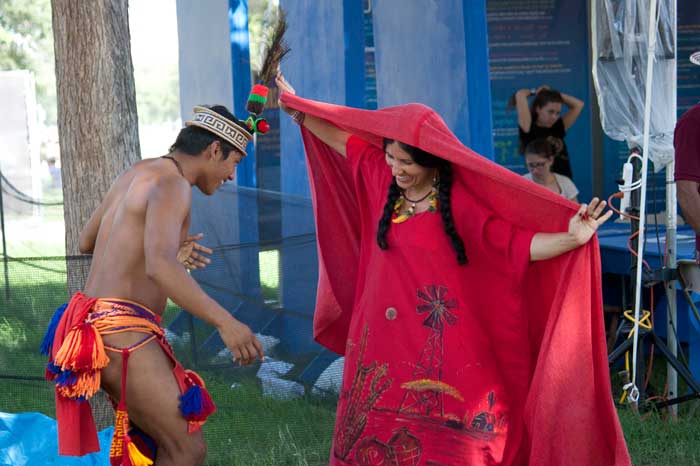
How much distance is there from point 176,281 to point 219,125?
0.72 meters

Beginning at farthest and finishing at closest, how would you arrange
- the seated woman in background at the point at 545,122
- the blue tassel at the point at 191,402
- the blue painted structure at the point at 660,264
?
the seated woman in background at the point at 545,122 → the blue painted structure at the point at 660,264 → the blue tassel at the point at 191,402

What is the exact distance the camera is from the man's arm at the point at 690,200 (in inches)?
209

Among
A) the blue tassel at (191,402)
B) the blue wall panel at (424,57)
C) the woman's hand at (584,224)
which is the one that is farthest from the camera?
the blue wall panel at (424,57)

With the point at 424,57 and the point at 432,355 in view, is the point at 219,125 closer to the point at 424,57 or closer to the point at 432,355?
the point at 432,355

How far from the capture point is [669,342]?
19.8 feet

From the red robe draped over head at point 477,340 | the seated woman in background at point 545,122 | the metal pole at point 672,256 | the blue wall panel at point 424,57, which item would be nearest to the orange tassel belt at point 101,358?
the red robe draped over head at point 477,340

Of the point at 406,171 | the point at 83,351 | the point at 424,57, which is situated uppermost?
the point at 424,57

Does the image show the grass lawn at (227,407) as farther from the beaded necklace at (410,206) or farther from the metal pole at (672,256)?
the beaded necklace at (410,206)

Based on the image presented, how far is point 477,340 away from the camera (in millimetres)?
3682

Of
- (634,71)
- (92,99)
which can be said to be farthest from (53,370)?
(634,71)

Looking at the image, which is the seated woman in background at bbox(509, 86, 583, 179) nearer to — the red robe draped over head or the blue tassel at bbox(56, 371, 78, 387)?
the red robe draped over head

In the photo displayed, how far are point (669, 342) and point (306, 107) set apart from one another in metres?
3.11

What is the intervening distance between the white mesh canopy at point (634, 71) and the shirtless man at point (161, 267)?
2.79 metres

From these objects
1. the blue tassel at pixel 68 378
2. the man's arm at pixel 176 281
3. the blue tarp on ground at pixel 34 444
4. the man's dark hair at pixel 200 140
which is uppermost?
the man's dark hair at pixel 200 140
